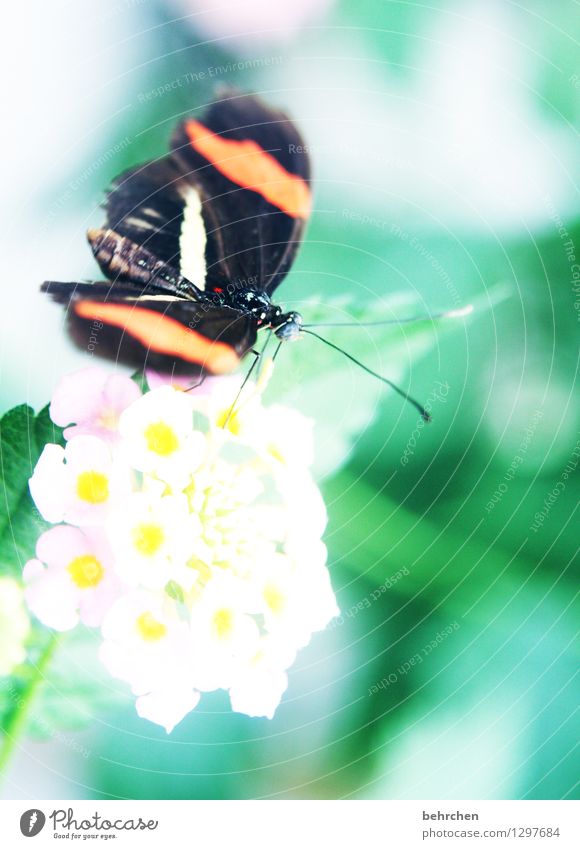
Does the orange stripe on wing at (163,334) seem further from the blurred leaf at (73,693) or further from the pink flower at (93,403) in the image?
the blurred leaf at (73,693)

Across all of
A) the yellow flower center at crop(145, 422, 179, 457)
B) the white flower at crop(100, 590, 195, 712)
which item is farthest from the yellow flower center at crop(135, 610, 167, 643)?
the yellow flower center at crop(145, 422, 179, 457)

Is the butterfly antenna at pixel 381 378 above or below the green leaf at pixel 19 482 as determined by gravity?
above

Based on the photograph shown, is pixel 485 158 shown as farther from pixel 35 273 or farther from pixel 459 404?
pixel 35 273

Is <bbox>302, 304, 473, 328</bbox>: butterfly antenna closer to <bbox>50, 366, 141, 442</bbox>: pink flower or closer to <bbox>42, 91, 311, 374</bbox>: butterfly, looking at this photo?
<bbox>42, 91, 311, 374</bbox>: butterfly

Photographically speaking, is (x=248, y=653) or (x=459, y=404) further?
(x=459, y=404)

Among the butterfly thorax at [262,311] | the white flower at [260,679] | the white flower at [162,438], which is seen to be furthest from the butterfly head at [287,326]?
the white flower at [260,679]

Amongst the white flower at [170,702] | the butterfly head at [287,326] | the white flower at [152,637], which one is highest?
the butterfly head at [287,326]

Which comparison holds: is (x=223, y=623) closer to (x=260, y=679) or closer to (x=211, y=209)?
(x=260, y=679)
